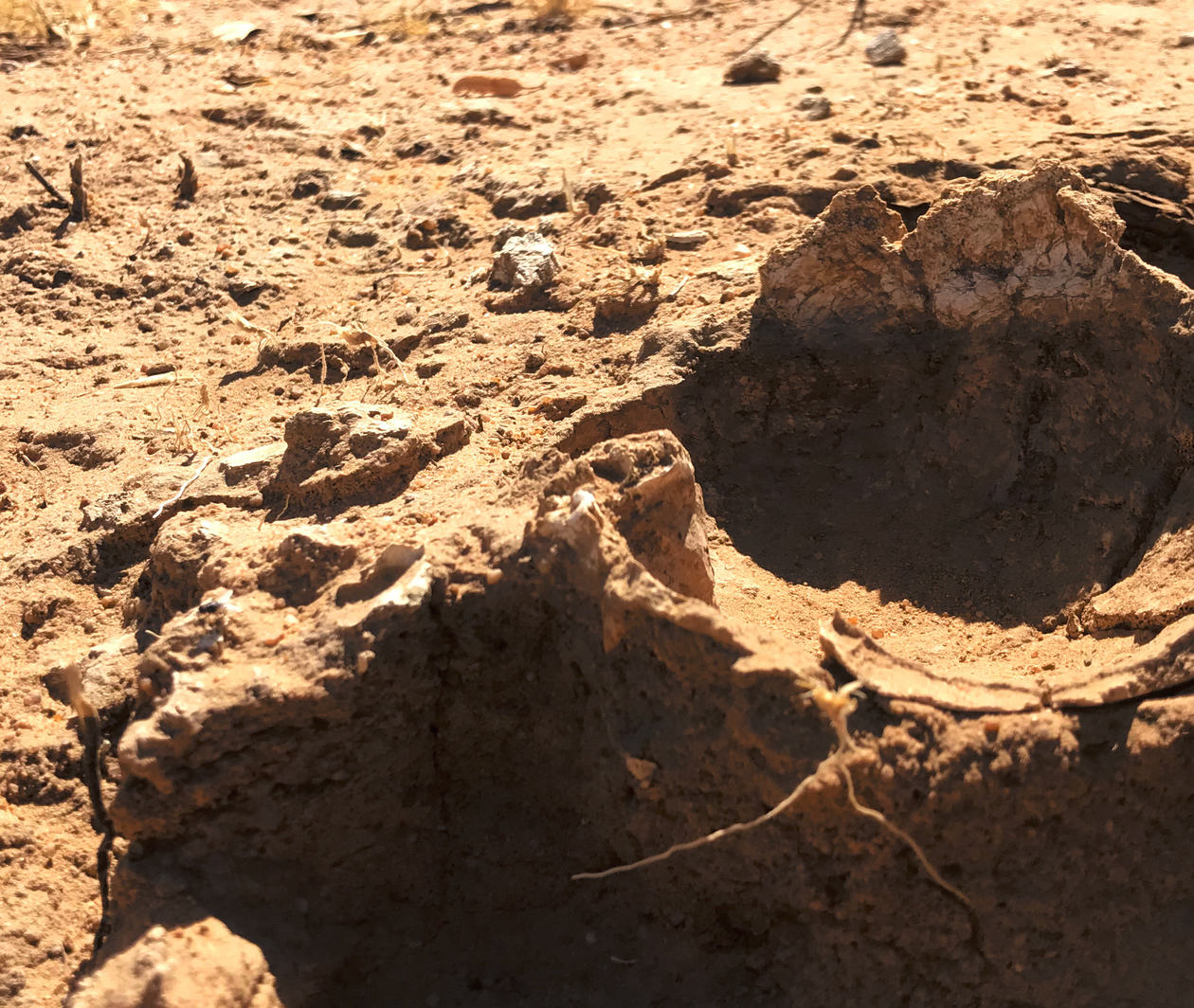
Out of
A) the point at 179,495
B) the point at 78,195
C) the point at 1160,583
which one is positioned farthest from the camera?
the point at 78,195

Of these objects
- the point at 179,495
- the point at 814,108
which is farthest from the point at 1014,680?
the point at 814,108

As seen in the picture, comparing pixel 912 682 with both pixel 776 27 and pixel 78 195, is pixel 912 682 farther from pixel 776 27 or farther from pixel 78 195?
pixel 776 27

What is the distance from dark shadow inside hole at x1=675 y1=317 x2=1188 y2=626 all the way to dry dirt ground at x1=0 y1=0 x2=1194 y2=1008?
1 cm

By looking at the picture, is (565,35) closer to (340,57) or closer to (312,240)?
(340,57)

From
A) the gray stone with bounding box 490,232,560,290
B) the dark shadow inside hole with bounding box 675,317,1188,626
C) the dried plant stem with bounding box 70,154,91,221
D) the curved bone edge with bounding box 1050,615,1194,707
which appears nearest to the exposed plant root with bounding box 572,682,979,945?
the curved bone edge with bounding box 1050,615,1194,707

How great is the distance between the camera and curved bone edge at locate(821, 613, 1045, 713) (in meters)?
2.47

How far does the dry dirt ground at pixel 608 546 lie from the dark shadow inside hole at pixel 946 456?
0.6 inches

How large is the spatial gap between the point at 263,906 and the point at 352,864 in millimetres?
213

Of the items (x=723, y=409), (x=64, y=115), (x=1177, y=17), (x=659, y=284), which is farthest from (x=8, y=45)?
(x=1177, y=17)

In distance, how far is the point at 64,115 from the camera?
20.6 feet

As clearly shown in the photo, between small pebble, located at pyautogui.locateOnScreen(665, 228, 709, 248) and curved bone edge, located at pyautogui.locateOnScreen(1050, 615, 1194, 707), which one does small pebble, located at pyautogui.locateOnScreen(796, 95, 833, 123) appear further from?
curved bone edge, located at pyautogui.locateOnScreen(1050, 615, 1194, 707)

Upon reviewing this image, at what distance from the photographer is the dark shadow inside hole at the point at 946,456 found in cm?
352

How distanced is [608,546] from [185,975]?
3.82ft

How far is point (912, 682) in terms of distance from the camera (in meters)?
2.51
